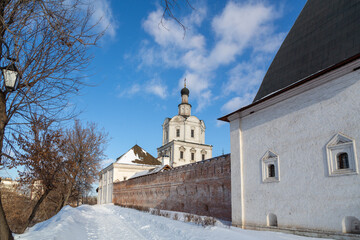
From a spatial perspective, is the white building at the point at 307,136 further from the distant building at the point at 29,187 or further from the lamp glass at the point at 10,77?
the distant building at the point at 29,187

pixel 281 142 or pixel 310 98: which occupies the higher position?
pixel 310 98

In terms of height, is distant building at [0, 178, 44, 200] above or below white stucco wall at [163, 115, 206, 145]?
below

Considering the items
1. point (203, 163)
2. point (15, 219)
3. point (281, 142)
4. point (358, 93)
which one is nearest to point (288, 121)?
Answer: point (281, 142)

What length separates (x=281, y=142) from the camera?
1013 cm

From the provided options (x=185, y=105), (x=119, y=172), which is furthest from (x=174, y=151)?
(x=119, y=172)

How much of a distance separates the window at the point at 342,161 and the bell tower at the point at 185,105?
118 ft

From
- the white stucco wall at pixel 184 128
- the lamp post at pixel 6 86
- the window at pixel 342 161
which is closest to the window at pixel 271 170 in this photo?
the window at pixel 342 161

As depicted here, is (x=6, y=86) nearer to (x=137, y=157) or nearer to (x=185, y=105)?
(x=137, y=157)

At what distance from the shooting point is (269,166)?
34.8ft

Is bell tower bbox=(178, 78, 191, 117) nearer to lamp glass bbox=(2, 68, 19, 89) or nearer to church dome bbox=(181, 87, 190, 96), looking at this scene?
church dome bbox=(181, 87, 190, 96)

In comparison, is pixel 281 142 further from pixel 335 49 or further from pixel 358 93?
pixel 335 49

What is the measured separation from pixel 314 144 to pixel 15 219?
65.5 feet

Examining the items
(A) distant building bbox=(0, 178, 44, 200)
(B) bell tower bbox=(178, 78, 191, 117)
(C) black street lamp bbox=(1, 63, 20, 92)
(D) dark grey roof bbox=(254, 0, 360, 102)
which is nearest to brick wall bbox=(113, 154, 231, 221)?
(D) dark grey roof bbox=(254, 0, 360, 102)

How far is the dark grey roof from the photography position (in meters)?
9.45
